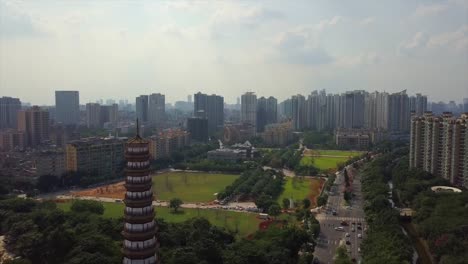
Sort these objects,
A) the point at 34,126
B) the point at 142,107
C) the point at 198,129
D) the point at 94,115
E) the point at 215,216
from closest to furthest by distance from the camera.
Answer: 1. the point at 215,216
2. the point at 34,126
3. the point at 198,129
4. the point at 94,115
5. the point at 142,107

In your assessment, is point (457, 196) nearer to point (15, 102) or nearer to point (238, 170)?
point (238, 170)

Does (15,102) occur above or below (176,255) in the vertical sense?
above

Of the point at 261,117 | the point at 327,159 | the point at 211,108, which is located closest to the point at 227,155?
the point at 327,159

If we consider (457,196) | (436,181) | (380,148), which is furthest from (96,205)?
(380,148)

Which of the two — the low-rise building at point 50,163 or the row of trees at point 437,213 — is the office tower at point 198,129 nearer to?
the low-rise building at point 50,163

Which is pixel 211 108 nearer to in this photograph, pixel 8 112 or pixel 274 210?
pixel 8 112
